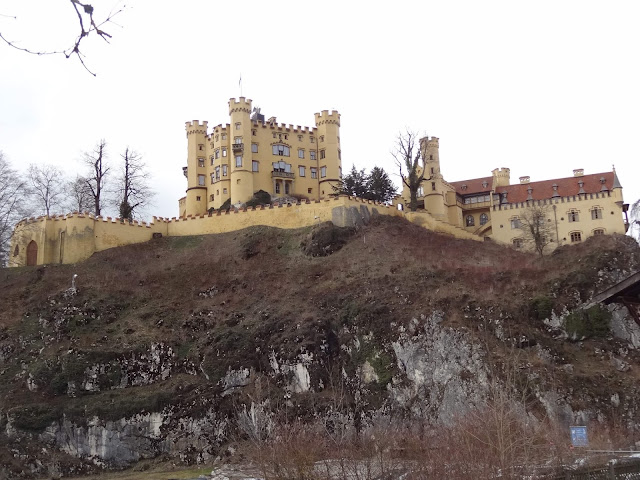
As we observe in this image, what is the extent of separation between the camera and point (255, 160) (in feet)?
233

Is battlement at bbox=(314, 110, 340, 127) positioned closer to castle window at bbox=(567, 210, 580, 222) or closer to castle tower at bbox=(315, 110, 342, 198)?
castle tower at bbox=(315, 110, 342, 198)

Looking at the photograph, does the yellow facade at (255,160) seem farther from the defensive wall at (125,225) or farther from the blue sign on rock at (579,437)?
the blue sign on rock at (579,437)

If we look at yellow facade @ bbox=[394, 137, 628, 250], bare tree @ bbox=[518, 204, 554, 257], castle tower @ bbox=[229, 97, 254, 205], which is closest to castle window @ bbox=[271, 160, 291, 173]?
castle tower @ bbox=[229, 97, 254, 205]

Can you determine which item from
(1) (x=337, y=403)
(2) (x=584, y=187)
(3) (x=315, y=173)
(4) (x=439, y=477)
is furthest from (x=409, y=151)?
(4) (x=439, y=477)

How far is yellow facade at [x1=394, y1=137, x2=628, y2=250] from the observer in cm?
6581

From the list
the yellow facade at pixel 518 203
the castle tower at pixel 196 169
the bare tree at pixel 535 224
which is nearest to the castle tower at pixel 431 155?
the yellow facade at pixel 518 203

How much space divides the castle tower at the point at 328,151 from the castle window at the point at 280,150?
11.6ft

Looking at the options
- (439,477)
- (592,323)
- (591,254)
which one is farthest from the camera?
(591,254)

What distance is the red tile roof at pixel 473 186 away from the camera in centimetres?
7575

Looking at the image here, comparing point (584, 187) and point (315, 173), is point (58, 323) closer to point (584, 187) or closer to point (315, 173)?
point (315, 173)

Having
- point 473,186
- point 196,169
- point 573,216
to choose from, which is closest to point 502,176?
point 473,186

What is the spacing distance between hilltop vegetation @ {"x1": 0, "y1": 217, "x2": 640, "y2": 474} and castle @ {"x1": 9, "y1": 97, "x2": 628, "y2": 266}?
20.4ft

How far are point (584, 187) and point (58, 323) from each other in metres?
51.1

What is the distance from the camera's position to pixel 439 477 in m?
20.7
